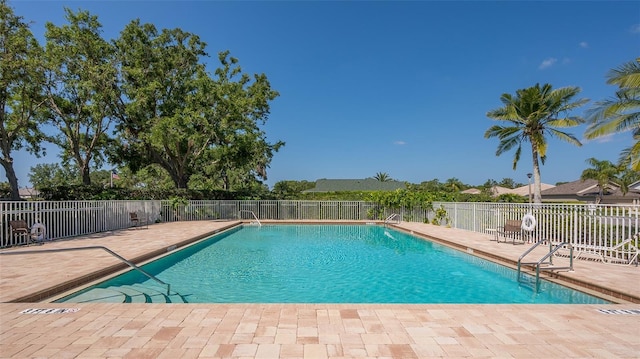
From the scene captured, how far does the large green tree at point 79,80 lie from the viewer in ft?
49.1

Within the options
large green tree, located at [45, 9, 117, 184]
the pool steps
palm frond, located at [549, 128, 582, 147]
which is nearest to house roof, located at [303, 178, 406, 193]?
palm frond, located at [549, 128, 582, 147]

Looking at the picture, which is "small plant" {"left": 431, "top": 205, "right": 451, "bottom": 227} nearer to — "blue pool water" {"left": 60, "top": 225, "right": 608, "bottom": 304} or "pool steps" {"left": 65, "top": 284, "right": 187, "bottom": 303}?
"blue pool water" {"left": 60, "top": 225, "right": 608, "bottom": 304}

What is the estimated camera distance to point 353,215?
19078 millimetres

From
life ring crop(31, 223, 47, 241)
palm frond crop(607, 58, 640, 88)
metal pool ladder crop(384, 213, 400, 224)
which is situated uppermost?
palm frond crop(607, 58, 640, 88)

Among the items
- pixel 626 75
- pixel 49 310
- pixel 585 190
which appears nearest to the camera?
pixel 49 310

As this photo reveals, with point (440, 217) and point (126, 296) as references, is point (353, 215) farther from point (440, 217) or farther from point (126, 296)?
point (126, 296)

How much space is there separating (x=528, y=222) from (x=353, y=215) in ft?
35.4

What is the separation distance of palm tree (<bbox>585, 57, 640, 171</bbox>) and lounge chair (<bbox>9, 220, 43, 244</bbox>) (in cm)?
1722

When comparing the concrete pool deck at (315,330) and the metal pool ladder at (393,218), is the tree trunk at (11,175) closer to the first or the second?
the concrete pool deck at (315,330)

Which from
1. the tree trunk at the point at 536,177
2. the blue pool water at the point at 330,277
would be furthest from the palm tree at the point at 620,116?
the blue pool water at the point at 330,277

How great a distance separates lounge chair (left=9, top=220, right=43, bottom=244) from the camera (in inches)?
320

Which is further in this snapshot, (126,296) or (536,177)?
(536,177)

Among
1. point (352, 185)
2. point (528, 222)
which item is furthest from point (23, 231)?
point (352, 185)

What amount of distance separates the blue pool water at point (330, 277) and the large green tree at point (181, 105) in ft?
26.9
